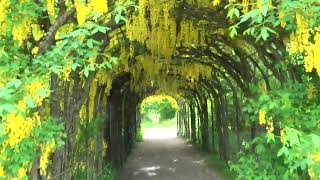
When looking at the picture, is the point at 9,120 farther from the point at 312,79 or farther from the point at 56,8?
the point at 312,79

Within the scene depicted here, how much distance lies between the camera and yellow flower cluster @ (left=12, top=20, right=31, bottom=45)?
16.1 feet

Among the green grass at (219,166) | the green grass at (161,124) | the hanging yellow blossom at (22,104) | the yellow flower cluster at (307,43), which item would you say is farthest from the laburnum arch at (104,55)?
the green grass at (161,124)

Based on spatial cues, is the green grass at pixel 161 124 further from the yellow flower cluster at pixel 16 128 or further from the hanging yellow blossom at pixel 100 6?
the yellow flower cluster at pixel 16 128

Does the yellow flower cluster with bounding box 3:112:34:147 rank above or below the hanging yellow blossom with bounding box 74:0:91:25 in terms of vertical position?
below

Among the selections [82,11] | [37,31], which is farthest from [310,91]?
[37,31]

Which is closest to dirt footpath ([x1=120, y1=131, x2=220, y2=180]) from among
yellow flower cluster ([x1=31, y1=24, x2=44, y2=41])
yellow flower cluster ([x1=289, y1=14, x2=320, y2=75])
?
yellow flower cluster ([x1=31, y1=24, x2=44, y2=41])

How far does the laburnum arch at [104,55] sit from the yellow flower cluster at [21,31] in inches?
0.4

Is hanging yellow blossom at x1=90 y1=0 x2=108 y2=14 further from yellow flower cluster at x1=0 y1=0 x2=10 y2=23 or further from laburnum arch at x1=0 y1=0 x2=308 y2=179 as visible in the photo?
yellow flower cluster at x1=0 y1=0 x2=10 y2=23

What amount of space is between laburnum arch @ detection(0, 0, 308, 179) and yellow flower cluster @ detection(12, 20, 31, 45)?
11 mm

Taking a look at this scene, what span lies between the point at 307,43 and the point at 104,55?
221cm

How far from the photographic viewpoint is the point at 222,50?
11.2 m

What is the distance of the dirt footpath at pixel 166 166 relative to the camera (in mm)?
13641

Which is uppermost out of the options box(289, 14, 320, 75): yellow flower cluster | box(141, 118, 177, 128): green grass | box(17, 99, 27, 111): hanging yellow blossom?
box(289, 14, 320, 75): yellow flower cluster

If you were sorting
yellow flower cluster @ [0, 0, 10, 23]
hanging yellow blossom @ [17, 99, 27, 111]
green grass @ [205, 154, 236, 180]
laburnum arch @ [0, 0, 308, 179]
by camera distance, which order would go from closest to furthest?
hanging yellow blossom @ [17, 99, 27, 111] < yellow flower cluster @ [0, 0, 10, 23] < laburnum arch @ [0, 0, 308, 179] < green grass @ [205, 154, 236, 180]
